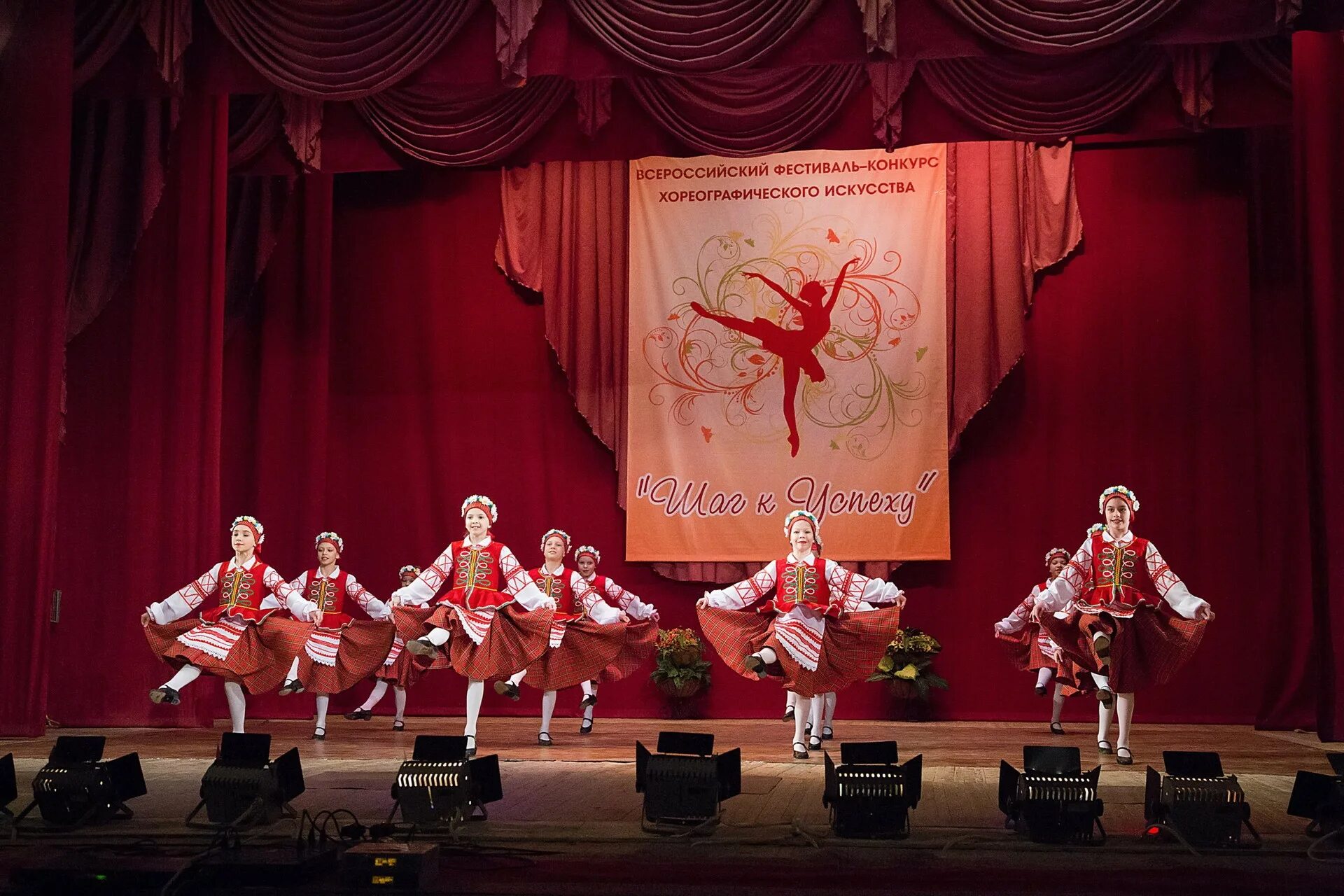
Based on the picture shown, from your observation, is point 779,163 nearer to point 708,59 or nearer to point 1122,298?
point 1122,298

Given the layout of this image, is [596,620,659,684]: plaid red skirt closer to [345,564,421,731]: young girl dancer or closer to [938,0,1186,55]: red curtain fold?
[345,564,421,731]: young girl dancer

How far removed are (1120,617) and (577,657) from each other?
9.05 feet

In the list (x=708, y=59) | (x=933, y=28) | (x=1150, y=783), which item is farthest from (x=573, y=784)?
(x=933, y=28)

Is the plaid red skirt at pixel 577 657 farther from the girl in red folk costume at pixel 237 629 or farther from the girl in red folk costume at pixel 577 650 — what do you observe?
the girl in red folk costume at pixel 237 629

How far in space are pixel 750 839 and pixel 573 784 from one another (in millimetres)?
1462

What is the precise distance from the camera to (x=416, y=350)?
32.6ft

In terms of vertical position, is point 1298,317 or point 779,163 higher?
point 779,163

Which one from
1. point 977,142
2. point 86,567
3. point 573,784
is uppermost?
point 977,142

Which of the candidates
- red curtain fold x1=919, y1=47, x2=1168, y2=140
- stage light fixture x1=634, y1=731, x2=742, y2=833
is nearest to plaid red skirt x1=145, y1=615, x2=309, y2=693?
stage light fixture x1=634, y1=731, x2=742, y2=833

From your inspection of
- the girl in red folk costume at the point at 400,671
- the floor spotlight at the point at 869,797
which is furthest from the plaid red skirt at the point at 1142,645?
the girl in red folk costume at the point at 400,671

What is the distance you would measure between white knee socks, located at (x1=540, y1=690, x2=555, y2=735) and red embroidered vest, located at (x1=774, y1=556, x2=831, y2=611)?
162 cm

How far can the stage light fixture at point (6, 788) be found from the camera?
416 cm

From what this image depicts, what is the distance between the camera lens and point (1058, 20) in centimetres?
612

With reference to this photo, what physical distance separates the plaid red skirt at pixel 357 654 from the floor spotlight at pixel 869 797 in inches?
145
